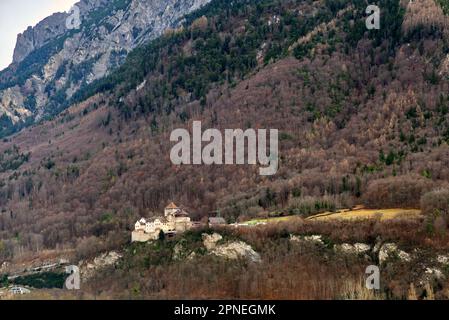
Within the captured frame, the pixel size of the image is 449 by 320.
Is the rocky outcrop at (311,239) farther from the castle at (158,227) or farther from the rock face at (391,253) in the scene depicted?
the castle at (158,227)

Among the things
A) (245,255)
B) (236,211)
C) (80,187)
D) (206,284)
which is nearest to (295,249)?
(245,255)

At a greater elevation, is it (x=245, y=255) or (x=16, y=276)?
(x=245, y=255)

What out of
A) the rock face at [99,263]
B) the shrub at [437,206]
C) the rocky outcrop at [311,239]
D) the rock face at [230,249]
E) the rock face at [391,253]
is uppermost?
the shrub at [437,206]

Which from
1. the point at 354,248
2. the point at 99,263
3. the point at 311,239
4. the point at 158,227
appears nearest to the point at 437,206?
the point at 354,248

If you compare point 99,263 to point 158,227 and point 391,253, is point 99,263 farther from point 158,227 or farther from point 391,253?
point 391,253

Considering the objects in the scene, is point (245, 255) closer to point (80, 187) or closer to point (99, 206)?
point (99, 206)

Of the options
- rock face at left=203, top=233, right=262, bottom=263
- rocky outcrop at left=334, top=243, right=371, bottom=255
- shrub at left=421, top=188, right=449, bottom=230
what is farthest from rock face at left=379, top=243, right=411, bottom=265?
rock face at left=203, top=233, right=262, bottom=263

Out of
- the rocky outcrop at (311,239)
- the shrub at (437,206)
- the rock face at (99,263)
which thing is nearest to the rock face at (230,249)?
the rocky outcrop at (311,239)

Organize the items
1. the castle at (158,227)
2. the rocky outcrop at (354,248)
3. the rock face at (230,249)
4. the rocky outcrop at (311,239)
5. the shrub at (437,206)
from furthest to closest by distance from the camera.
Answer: the castle at (158,227) < the rock face at (230,249) < the rocky outcrop at (311,239) < the rocky outcrop at (354,248) < the shrub at (437,206)
